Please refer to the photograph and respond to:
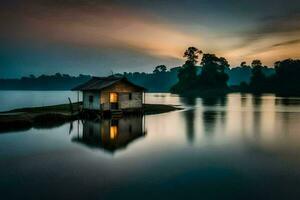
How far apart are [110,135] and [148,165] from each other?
37.3ft

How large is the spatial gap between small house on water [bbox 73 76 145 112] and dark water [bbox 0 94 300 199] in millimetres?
12067

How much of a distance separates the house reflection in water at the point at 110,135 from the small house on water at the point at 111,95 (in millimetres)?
6745

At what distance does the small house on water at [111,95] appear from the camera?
4203 cm

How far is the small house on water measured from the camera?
42.0 meters

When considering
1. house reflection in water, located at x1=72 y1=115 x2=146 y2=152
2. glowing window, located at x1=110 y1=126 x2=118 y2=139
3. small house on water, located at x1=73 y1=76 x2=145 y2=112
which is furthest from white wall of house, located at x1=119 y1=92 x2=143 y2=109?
glowing window, located at x1=110 y1=126 x2=118 y2=139

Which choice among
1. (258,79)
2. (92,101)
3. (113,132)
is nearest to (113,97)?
(92,101)

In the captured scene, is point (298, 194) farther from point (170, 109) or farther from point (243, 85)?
point (243, 85)

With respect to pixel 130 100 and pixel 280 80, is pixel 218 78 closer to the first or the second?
pixel 280 80

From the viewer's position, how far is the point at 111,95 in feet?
147

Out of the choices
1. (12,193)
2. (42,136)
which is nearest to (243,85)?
(42,136)

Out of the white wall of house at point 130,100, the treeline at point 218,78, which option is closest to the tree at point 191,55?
the treeline at point 218,78

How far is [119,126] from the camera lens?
33844 millimetres

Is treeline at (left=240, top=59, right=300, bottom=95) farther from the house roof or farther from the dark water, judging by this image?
the dark water

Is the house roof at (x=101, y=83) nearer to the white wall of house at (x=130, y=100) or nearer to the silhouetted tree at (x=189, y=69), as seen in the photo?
the white wall of house at (x=130, y=100)
